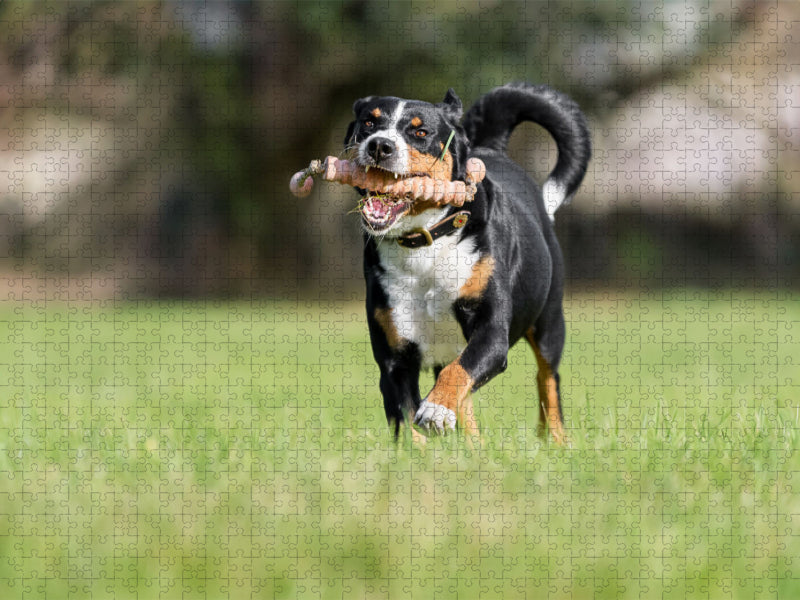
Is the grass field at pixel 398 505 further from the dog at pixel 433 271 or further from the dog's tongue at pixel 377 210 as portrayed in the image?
the dog's tongue at pixel 377 210

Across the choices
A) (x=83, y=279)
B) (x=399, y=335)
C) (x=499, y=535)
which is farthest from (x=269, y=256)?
(x=499, y=535)

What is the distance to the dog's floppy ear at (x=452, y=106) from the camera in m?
4.66

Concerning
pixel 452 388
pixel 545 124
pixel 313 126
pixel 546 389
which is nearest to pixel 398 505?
pixel 452 388

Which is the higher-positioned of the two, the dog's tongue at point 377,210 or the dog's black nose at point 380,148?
the dog's black nose at point 380,148

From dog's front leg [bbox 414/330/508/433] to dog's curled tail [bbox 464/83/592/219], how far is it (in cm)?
161

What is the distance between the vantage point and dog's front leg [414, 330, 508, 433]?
398 cm

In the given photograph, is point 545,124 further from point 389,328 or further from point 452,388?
point 452,388

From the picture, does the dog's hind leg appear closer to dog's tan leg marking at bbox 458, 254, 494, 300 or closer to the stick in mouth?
dog's tan leg marking at bbox 458, 254, 494, 300

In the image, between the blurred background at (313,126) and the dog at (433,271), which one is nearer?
the dog at (433,271)

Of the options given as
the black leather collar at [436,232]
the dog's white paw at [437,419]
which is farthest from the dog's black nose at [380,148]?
the dog's white paw at [437,419]

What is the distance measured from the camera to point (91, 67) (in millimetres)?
15930

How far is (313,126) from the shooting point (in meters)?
17.2

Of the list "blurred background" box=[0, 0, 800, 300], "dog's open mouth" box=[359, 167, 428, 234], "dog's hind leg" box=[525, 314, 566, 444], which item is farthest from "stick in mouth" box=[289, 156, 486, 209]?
"blurred background" box=[0, 0, 800, 300]

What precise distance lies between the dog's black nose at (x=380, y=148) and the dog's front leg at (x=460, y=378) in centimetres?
80
